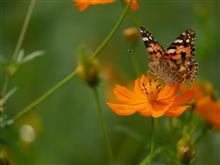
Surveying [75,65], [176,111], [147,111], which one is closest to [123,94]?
[147,111]

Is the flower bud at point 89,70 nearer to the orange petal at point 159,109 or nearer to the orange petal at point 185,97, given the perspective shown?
the orange petal at point 159,109

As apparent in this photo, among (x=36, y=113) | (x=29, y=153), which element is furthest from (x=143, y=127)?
(x=29, y=153)

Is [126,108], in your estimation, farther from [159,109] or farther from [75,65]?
[75,65]

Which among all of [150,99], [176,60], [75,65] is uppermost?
[176,60]

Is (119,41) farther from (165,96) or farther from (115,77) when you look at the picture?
(165,96)

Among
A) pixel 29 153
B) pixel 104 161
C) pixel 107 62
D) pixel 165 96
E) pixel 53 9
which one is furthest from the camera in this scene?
pixel 53 9

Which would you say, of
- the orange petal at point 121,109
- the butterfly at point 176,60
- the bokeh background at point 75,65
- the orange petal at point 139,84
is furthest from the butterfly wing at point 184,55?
the bokeh background at point 75,65

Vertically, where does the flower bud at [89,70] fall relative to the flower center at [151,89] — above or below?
above
